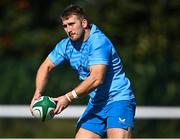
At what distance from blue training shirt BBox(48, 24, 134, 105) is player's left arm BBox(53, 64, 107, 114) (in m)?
0.18

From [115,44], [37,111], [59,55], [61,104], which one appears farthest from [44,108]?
[115,44]

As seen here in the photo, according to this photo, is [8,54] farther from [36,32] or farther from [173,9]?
[173,9]

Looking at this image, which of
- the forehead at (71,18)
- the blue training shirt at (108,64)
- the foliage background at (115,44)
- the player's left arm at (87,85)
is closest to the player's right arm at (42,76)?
the blue training shirt at (108,64)

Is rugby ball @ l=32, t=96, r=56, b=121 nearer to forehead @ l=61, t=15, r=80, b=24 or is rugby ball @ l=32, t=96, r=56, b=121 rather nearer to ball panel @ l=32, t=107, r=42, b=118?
ball panel @ l=32, t=107, r=42, b=118

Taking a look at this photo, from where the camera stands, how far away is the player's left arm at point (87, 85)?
7305 mm

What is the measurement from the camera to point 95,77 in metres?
7.40

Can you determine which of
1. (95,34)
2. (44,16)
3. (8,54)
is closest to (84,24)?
(95,34)

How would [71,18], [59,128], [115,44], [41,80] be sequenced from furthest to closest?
[115,44] → [59,128] → [41,80] → [71,18]

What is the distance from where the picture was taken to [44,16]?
1998 cm

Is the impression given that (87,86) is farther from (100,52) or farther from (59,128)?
(59,128)

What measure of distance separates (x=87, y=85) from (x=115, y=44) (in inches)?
427

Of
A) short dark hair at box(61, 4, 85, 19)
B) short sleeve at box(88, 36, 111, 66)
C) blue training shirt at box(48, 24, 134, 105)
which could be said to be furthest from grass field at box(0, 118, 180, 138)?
short dark hair at box(61, 4, 85, 19)

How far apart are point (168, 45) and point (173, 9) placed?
105cm

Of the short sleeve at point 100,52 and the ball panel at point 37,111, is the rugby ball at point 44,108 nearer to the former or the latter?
the ball panel at point 37,111
